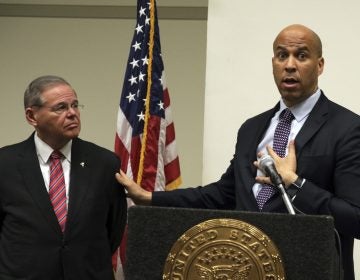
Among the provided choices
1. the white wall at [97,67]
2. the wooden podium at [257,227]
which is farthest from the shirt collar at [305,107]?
the white wall at [97,67]

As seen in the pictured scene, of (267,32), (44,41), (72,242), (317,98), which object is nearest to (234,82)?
Answer: (267,32)

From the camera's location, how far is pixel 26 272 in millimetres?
2545

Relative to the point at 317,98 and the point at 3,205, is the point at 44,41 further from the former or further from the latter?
the point at 317,98

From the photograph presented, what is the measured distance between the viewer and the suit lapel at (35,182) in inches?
102

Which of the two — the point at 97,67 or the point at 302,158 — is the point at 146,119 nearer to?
the point at 302,158

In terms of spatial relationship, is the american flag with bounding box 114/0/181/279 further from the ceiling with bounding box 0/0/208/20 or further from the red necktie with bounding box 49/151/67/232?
the ceiling with bounding box 0/0/208/20

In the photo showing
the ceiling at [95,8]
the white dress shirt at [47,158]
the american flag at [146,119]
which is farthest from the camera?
the ceiling at [95,8]

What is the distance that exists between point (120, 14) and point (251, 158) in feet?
9.67

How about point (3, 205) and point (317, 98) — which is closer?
point (317, 98)

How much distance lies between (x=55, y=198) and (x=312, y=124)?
1045 mm

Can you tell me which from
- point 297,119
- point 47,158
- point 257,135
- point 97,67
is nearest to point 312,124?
point 297,119

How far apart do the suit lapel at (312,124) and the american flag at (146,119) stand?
1151mm

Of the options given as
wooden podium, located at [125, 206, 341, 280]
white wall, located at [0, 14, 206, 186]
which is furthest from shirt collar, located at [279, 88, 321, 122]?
white wall, located at [0, 14, 206, 186]

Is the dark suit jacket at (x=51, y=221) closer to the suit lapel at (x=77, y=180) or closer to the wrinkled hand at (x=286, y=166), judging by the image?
the suit lapel at (x=77, y=180)
